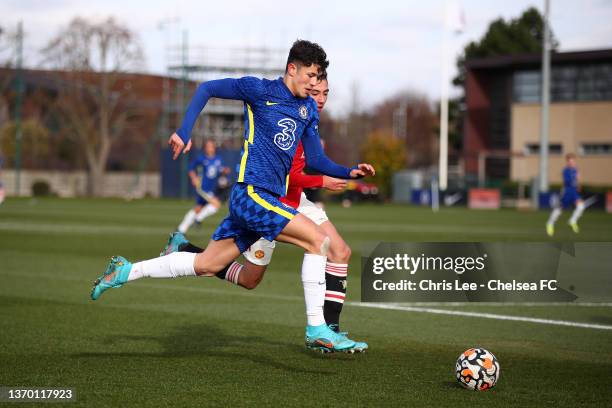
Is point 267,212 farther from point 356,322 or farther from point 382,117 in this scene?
point 382,117

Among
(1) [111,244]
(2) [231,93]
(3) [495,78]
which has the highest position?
(3) [495,78]

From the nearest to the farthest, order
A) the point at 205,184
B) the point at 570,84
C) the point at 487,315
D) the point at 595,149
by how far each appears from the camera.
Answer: the point at 487,315
the point at 205,184
the point at 595,149
the point at 570,84

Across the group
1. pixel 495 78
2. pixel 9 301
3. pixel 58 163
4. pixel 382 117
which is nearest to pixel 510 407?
pixel 9 301

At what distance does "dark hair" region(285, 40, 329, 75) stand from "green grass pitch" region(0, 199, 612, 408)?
7.66ft

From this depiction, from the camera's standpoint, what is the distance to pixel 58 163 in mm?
73125

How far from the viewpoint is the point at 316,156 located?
7.13 m

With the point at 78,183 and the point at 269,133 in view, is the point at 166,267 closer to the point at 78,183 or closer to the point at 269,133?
the point at 269,133

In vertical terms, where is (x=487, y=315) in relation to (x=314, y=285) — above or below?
below

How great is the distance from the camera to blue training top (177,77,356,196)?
6727 millimetres

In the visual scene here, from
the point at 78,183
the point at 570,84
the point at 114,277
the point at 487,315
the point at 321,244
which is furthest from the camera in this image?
the point at 78,183

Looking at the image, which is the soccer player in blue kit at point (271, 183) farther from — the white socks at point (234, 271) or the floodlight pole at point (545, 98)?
the floodlight pole at point (545, 98)

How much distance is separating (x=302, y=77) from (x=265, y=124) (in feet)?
1.49

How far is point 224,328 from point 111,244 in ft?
37.2

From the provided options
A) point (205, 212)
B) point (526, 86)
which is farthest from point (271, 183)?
point (526, 86)
